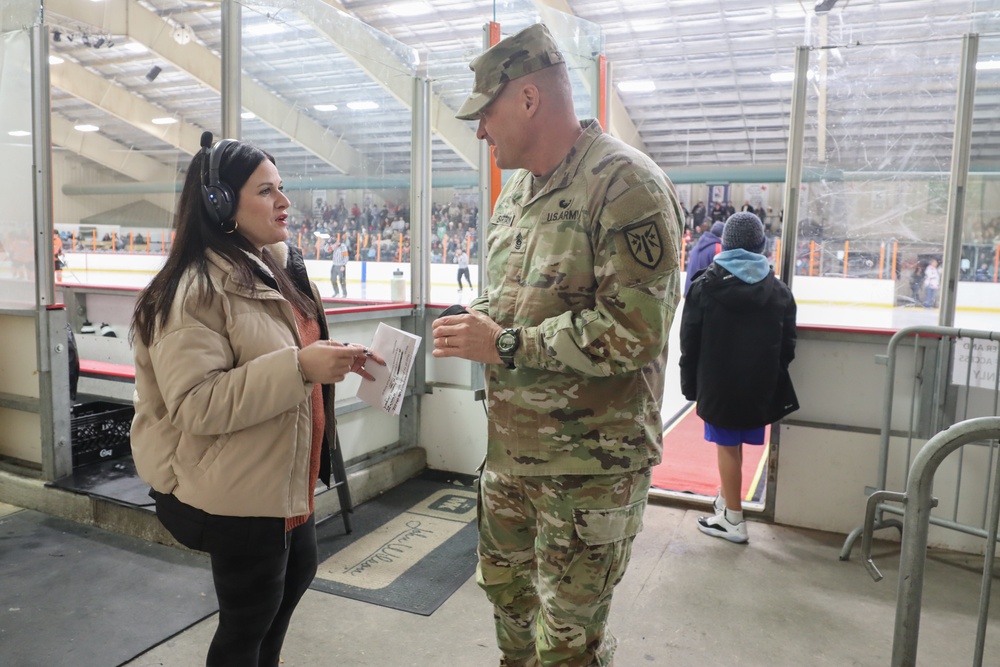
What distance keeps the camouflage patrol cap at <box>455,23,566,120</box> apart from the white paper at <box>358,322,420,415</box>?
1.79ft

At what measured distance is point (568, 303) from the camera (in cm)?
149

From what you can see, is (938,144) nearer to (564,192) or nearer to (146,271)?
(564,192)

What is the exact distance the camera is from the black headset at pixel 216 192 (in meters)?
1.44

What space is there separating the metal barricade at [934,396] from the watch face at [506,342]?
8.41ft

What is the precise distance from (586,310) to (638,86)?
9.97m

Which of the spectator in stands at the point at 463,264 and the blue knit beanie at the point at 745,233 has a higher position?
the blue knit beanie at the point at 745,233

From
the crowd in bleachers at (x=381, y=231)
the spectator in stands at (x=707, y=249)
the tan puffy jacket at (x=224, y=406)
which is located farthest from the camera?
the spectator in stands at (x=707, y=249)

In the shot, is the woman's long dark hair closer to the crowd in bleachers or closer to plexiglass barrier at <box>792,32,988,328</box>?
the crowd in bleachers

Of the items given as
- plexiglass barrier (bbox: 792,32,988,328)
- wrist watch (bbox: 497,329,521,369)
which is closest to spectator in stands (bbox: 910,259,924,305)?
plexiglass barrier (bbox: 792,32,988,328)

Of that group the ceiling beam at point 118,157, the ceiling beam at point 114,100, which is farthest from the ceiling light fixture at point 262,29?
the ceiling beam at point 114,100

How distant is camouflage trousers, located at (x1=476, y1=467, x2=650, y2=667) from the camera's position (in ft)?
4.94

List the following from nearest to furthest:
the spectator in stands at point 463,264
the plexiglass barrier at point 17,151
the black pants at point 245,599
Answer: the black pants at point 245,599
the plexiglass barrier at point 17,151
the spectator in stands at point 463,264

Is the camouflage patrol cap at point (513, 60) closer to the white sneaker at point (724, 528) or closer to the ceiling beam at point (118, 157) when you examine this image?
the white sneaker at point (724, 528)

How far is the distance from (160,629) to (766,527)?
2.88 metres
